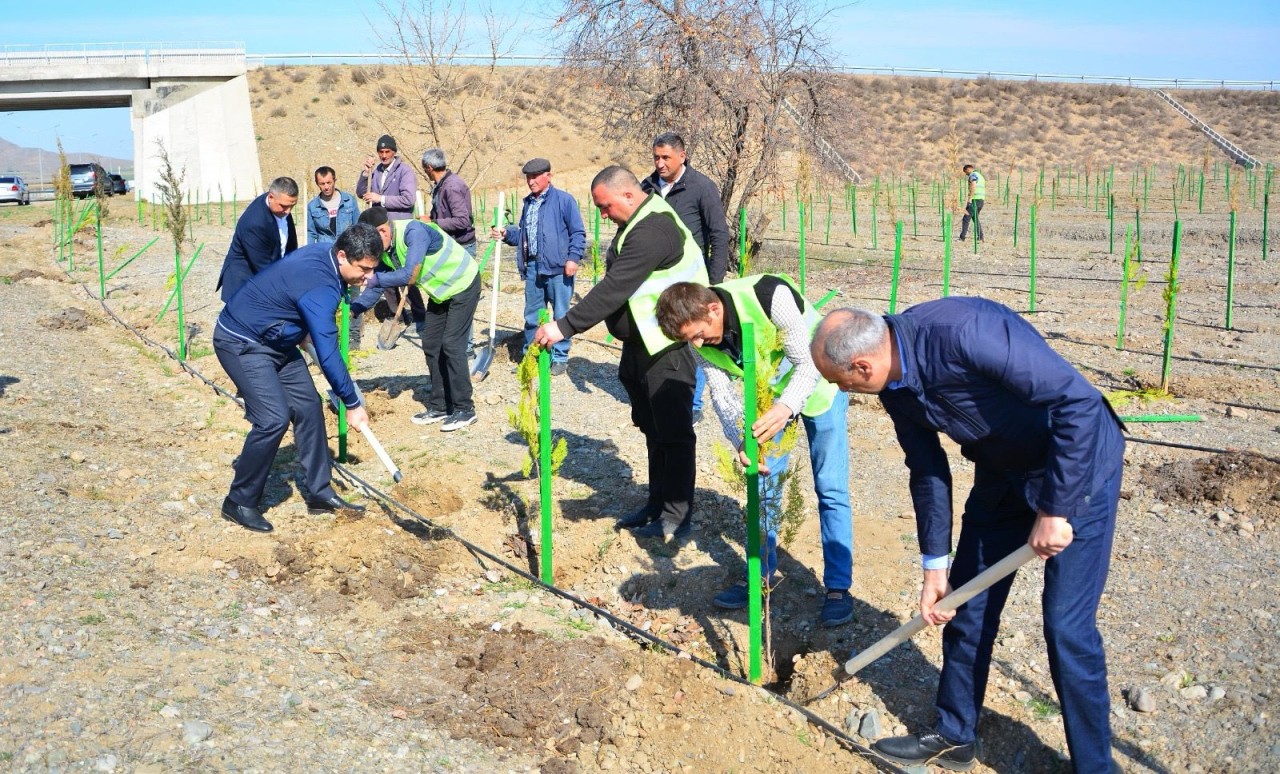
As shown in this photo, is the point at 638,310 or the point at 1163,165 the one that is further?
the point at 1163,165

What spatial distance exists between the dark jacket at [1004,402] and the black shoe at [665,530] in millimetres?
2107

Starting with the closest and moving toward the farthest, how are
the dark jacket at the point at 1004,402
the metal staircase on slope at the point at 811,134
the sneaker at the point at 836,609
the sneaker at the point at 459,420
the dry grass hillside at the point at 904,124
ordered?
the dark jacket at the point at 1004,402 < the sneaker at the point at 836,609 < the sneaker at the point at 459,420 < the metal staircase on slope at the point at 811,134 < the dry grass hillside at the point at 904,124

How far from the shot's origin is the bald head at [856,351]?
2.73 meters

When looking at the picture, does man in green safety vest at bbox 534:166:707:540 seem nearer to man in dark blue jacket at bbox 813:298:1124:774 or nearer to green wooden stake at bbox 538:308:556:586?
green wooden stake at bbox 538:308:556:586

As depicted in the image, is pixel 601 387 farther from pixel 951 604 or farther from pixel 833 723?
pixel 951 604

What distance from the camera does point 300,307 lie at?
4918 mm

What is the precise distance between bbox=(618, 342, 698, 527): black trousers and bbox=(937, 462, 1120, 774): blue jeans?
1781 millimetres

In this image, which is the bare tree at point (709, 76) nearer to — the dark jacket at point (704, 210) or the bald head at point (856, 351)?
the dark jacket at point (704, 210)

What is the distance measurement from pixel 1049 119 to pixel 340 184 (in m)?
33.0

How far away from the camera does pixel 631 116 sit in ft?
43.4

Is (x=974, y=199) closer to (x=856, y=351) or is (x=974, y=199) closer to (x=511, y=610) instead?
(x=511, y=610)

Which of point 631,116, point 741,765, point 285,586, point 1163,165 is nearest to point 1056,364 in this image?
point 741,765

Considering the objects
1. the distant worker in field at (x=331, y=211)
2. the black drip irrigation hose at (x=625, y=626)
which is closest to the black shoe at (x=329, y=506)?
the black drip irrigation hose at (x=625, y=626)

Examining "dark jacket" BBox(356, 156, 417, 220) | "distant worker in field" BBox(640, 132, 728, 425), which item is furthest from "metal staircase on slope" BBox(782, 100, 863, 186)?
"distant worker in field" BBox(640, 132, 728, 425)
